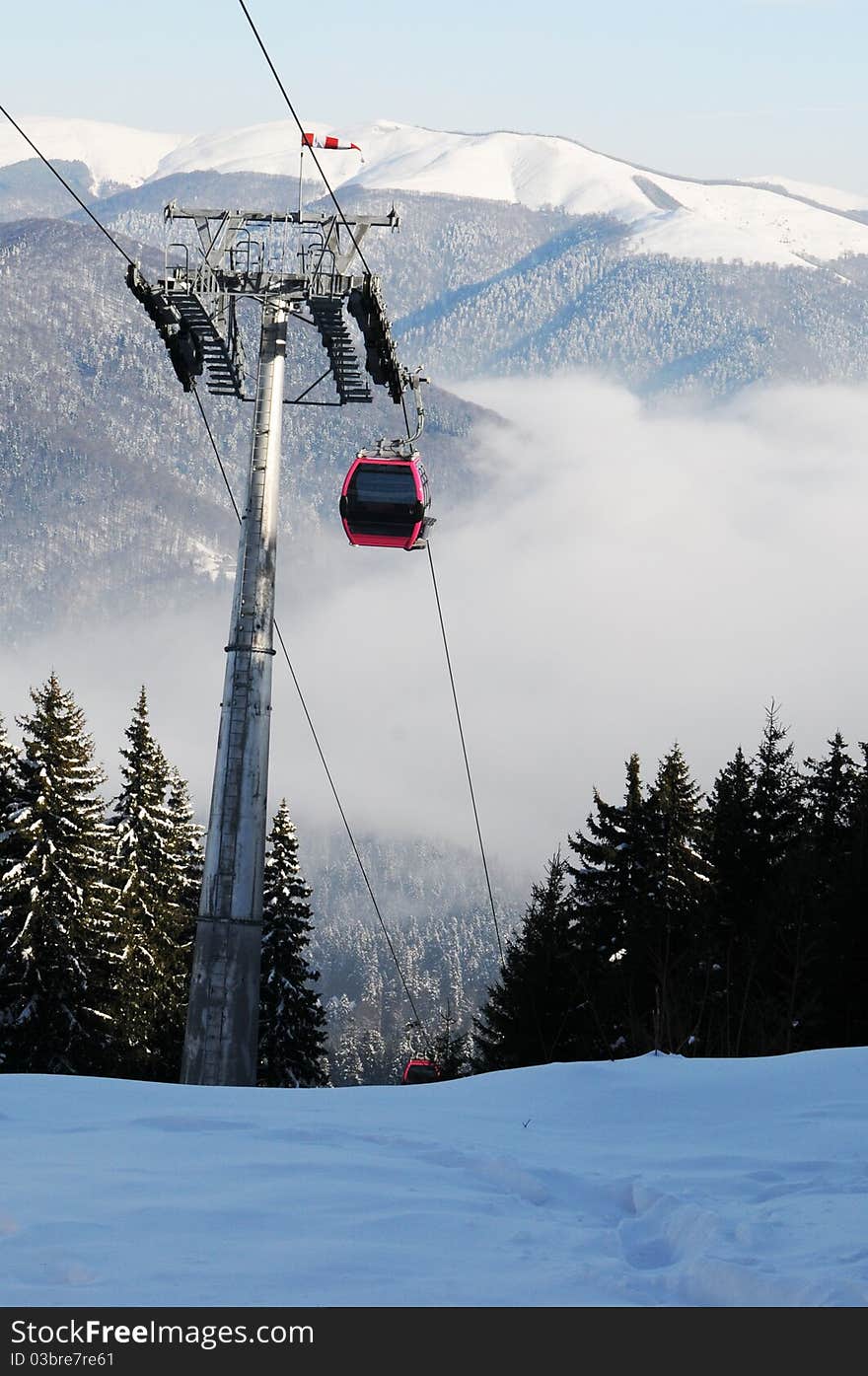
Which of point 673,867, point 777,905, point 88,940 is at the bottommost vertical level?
point 88,940

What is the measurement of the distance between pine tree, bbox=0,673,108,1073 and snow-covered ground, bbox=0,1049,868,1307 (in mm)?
28029

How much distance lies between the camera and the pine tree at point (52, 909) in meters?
37.2

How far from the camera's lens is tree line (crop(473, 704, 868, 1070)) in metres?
34.8

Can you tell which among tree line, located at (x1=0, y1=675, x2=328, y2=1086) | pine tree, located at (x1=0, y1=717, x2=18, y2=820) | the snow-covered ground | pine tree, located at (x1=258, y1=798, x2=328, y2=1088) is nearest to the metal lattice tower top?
the snow-covered ground

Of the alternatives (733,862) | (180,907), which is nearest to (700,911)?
(733,862)

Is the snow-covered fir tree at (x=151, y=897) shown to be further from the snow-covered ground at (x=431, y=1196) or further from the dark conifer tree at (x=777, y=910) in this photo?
the snow-covered ground at (x=431, y=1196)

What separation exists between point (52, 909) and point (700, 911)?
648 inches

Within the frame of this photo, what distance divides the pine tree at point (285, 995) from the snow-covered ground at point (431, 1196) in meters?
33.1

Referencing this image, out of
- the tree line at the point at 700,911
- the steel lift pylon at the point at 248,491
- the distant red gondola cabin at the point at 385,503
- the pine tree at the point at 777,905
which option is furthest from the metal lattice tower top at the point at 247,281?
the tree line at the point at 700,911

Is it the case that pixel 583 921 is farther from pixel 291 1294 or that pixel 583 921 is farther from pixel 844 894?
pixel 291 1294

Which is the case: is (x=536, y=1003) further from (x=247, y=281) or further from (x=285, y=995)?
(x=247, y=281)

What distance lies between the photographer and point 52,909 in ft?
124

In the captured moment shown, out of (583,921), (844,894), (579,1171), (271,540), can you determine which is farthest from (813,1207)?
(583,921)
